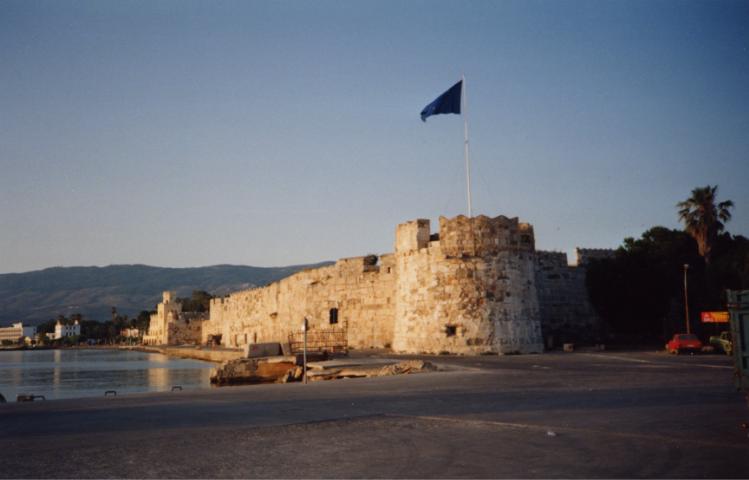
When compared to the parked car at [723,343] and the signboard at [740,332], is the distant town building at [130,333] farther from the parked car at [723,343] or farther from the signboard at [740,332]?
the signboard at [740,332]

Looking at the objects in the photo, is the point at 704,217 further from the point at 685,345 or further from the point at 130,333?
the point at 130,333

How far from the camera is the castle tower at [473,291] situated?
2598cm

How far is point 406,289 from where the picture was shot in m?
28.2

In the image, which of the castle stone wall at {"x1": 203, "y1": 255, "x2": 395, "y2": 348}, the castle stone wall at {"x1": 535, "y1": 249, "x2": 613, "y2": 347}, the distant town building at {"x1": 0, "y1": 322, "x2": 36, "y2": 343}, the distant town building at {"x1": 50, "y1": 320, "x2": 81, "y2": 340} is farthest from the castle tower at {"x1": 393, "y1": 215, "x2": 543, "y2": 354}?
the distant town building at {"x1": 0, "y1": 322, "x2": 36, "y2": 343}

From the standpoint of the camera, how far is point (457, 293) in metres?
26.3

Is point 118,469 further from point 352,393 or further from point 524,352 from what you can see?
point 524,352

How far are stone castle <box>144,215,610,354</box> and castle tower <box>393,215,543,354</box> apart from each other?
38 millimetres

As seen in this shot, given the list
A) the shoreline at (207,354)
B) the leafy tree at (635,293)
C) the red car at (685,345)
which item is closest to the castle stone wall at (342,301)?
the shoreline at (207,354)

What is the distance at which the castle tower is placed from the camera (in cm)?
2598

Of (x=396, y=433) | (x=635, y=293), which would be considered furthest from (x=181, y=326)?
(x=396, y=433)

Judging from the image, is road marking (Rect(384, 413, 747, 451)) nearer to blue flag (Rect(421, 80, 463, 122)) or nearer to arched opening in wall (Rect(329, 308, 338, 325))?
blue flag (Rect(421, 80, 463, 122))

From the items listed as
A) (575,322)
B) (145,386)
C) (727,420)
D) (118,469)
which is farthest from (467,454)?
(575,322)

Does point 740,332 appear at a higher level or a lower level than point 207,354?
higher

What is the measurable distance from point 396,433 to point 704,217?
35657 millimetres
